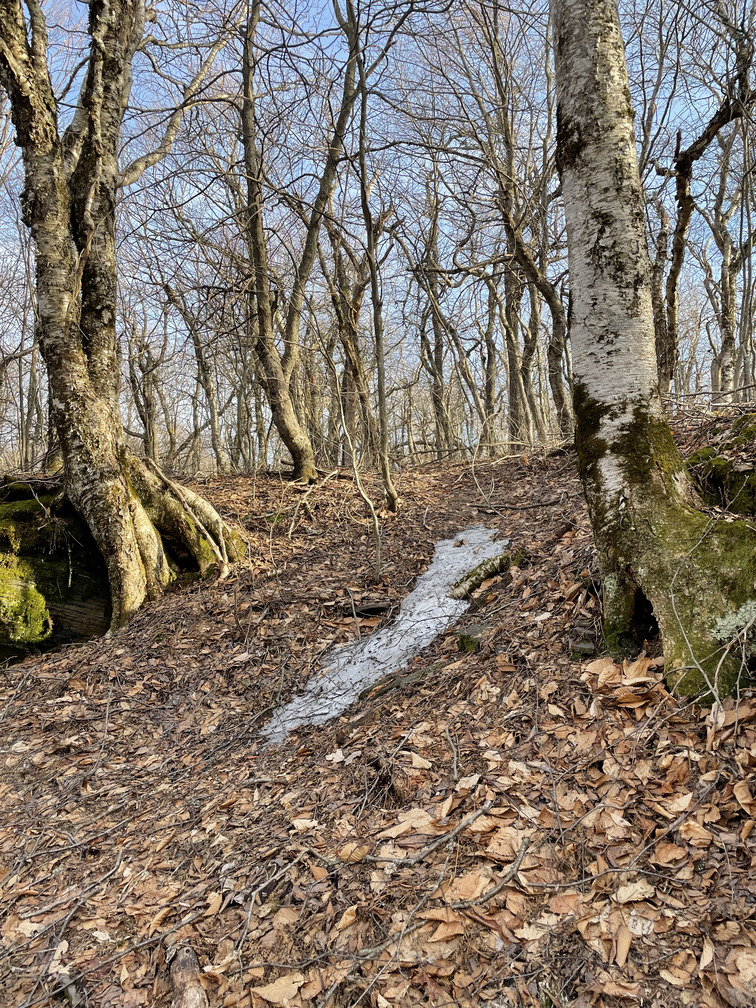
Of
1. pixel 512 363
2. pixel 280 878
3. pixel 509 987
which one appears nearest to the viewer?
pixel 509 987

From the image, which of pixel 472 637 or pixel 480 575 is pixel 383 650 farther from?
pixel 480 575

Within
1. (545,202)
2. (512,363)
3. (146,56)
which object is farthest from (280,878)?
(512,363)

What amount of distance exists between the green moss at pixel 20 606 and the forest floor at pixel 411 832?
1.25m

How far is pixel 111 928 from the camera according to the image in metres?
2.57

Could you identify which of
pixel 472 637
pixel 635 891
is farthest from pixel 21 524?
pixel 635 891

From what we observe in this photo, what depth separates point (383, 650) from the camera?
4.73 m

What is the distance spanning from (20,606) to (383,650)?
431cm

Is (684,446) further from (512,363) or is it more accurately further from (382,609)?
(512,363)

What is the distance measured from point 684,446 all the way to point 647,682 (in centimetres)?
283

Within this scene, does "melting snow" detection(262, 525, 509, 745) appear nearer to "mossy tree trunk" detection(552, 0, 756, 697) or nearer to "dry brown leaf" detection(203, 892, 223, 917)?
"dry brown leaf" detection(203, 892, 223, 917)

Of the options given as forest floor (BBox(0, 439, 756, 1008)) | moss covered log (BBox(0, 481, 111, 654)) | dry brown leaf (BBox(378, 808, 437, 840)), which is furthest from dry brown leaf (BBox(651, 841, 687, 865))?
moss covered log (BBox(0, 481, 111, 654))

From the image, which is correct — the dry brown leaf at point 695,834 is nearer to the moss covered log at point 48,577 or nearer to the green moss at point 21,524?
the moss covered log at point 48,577

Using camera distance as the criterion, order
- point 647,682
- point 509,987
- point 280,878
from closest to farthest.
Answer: point 509,987 → point 280,878 → point 647,682

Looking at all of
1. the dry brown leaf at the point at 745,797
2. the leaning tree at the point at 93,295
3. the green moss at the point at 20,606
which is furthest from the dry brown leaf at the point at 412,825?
the green moss at the point at 20,606
